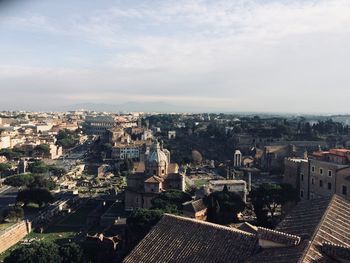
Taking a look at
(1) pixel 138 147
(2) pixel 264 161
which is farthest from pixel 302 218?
(1) pixel 138 147

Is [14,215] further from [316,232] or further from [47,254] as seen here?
[316,232]

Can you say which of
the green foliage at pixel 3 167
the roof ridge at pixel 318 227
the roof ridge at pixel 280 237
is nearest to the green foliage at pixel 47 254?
the roof ridge at pixel 280 237

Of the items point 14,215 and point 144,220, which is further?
point 14,215

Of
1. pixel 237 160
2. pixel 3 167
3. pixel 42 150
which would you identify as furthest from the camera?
pixel 42 150

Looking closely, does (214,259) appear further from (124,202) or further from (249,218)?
(124,202)

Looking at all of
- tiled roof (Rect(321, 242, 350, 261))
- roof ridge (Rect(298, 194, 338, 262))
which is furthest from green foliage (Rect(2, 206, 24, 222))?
tiled roof (Rect(321, 242, 350, 261))

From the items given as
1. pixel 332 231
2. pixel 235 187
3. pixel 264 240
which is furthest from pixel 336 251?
pixel 235 187

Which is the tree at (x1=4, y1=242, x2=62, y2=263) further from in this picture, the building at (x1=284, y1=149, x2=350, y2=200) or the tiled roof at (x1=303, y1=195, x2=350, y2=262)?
the building at (x1=284, y1=149, x2=350, y2=200)

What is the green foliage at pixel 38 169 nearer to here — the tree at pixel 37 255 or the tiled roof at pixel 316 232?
the tree at pixel 37 255
